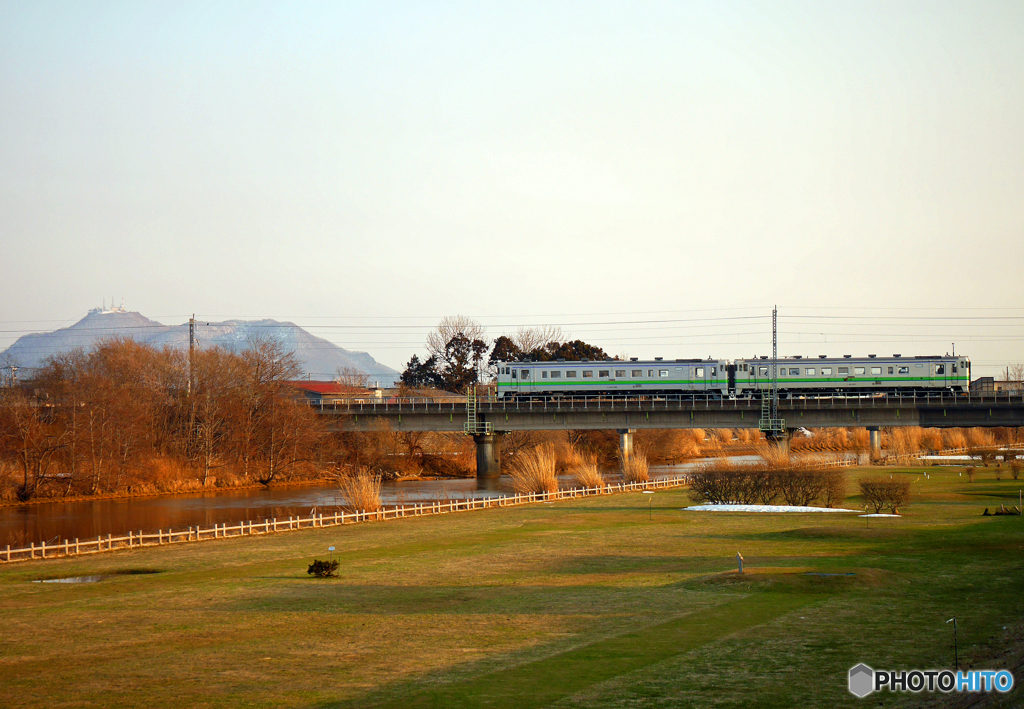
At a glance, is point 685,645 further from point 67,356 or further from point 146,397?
point 67,356

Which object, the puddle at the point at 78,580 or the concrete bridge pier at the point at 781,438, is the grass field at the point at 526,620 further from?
the concrete bridge pier at the point at 781,438

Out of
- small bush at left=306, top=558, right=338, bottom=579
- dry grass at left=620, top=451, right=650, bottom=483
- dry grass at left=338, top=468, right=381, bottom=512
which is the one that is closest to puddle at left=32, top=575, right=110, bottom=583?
small bush at left=306, top=558, right=338, bottom=579

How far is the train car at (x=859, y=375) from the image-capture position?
75.1 m

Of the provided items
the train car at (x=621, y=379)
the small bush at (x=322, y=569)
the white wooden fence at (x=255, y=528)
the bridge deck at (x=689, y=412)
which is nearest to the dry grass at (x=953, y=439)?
the bridge deck at (x=689, y=412)

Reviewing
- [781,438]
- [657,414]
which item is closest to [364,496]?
[657,414]

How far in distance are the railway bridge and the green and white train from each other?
1414 millimetres

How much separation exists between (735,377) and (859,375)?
10.2m

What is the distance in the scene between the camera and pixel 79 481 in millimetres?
61594

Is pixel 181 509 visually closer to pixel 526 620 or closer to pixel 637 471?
pixel 637 471

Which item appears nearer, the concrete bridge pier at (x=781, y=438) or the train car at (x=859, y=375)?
the concrete bridge pier at (x=781, y=438)

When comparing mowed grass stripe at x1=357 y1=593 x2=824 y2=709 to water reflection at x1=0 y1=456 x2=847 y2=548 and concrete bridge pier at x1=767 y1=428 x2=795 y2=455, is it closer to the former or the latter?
water reflection at x1=0 y1=456 x2=847 y2=548

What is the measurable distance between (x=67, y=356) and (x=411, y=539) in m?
62.9

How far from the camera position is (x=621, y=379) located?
79.2m

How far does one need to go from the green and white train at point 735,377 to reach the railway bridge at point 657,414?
1.41m
